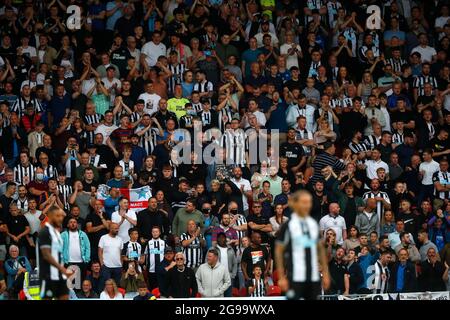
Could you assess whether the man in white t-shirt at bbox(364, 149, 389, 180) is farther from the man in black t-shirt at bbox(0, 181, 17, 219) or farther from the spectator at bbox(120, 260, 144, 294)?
the man in black t-shirt at bbox(0, 181, 17, 219)

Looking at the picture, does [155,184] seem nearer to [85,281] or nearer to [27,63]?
[85,281]

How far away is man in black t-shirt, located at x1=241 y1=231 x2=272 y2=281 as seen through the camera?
61.5 ft

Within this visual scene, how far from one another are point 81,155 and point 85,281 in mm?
2708

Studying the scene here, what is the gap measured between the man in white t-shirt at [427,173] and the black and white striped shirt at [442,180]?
0.24ft

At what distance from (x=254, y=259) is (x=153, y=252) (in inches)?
57.9

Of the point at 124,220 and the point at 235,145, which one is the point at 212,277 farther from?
the point at 235,145

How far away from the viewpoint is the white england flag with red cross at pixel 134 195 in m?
19.7

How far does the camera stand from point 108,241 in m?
19.0

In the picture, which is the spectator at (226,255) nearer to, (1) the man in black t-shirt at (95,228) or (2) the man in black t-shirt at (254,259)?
(2) the man in black t-shirt at (254,259)

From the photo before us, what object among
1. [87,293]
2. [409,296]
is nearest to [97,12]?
[87,293]

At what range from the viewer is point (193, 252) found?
62.5 feet

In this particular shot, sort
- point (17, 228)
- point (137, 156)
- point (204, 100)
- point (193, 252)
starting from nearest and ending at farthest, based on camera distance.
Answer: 1. point (193, 252)
2. point (17, 228)
3. point (137, 156)
4. point (204, 100)
